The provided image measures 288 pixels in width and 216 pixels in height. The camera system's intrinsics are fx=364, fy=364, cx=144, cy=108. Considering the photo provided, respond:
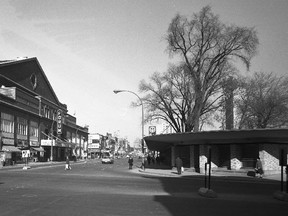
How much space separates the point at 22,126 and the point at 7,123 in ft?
23.7

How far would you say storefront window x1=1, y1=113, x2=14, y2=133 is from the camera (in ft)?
195

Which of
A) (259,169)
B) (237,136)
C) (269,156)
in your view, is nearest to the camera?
(259,169)

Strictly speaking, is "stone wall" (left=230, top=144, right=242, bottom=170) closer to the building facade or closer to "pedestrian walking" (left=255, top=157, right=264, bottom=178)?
the building facade

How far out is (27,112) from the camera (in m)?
70.3

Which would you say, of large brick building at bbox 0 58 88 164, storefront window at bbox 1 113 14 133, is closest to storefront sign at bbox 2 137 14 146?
large brick building at bbox 0 58 88 164

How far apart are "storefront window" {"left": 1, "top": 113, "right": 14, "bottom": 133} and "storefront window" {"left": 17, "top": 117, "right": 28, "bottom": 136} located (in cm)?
290

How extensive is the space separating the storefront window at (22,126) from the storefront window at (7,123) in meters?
2.90

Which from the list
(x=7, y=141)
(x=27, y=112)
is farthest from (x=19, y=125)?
(x=7, y=141)

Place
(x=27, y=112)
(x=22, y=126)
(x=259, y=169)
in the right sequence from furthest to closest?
1. (x=27, y=112)
2. (x=22, y=126)
3. (x=259, y=169)

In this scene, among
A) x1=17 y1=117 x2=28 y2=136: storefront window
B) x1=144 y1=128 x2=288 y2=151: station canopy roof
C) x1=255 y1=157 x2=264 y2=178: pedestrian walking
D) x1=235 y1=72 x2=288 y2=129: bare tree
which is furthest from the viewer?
x1=17 y1=117 x2=28 y2=136: storefront window

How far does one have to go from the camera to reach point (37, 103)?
7769 centimetres

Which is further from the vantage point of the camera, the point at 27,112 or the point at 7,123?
the point at 27,112

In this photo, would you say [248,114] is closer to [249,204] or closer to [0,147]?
[0,147]

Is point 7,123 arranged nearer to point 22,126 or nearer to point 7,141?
point 7,141
